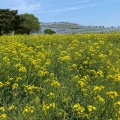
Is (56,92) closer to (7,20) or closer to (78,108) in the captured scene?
(78,108)

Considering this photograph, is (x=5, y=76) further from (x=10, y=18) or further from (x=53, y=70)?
(x=10, y=18)

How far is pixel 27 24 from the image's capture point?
4503cm

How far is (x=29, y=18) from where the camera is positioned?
162 ft

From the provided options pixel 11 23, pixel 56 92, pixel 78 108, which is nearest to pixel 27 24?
pixel 11 23

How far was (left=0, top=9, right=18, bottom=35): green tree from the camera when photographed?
3993cm

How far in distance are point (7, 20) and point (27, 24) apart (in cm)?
489

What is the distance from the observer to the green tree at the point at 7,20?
1572 inches

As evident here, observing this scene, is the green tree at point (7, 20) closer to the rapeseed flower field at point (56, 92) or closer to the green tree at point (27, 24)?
the green tree at point (27, 24)

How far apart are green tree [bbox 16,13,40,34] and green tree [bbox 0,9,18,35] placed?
35.2 inches

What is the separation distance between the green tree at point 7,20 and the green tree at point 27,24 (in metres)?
0.89

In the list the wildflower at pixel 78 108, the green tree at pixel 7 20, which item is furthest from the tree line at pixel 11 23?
the wildflower at pixel 78 108

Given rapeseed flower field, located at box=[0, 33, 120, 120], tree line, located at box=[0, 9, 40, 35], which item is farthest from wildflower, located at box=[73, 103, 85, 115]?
tree line, located at box=[0, 9, 40, 35]

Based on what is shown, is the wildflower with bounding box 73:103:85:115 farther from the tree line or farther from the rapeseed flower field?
the tree line

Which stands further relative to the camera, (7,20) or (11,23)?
(11,23)
